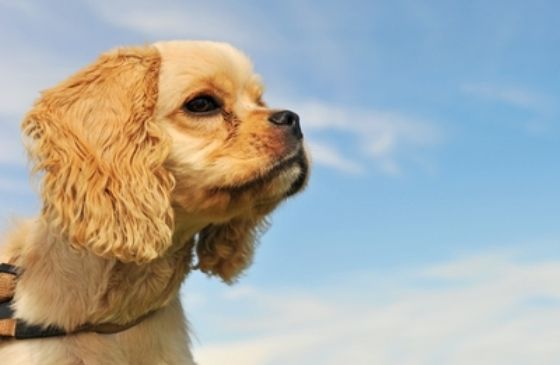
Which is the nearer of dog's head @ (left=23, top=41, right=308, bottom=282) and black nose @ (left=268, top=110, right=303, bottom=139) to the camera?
dog's head @ (left=23, top=41, right=308, bottom=282)

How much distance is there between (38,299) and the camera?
4.82 meters

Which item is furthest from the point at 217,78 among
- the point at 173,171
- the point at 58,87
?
the point at 58,87

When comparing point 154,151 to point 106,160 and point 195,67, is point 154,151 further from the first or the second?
point 195,67

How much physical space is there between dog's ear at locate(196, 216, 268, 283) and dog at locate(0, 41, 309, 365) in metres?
0.34

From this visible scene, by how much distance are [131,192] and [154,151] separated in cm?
28

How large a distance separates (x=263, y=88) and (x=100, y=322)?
1.96 metres

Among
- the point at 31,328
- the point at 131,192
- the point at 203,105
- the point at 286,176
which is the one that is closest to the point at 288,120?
the point at 286,176

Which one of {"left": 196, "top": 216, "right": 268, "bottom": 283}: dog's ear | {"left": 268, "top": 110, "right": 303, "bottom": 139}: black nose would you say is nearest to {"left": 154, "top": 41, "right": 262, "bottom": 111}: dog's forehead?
{"left": 268, "top": 110, "right": 303, "bottom": 139}: black nose

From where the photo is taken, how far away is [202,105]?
494 centimetres

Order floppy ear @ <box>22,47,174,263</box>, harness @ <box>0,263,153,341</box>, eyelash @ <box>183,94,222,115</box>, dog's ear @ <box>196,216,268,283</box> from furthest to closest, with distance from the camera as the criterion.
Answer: dog's ear @ <box>196,216,268,283</box>
eyelash @ <box>183,94,222,115</box>
harness @ <box>0,263,153,341</box>
floppy ear @ <box>22,47,174,263</box>

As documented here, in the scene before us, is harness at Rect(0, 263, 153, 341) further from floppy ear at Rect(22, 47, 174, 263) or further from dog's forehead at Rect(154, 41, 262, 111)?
dog's forehead at Rect(154, 41, 262, 111)

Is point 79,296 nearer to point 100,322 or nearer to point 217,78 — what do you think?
point 100,322

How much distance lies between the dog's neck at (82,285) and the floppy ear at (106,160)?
0.16 meters

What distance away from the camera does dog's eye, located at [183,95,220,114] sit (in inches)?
194
